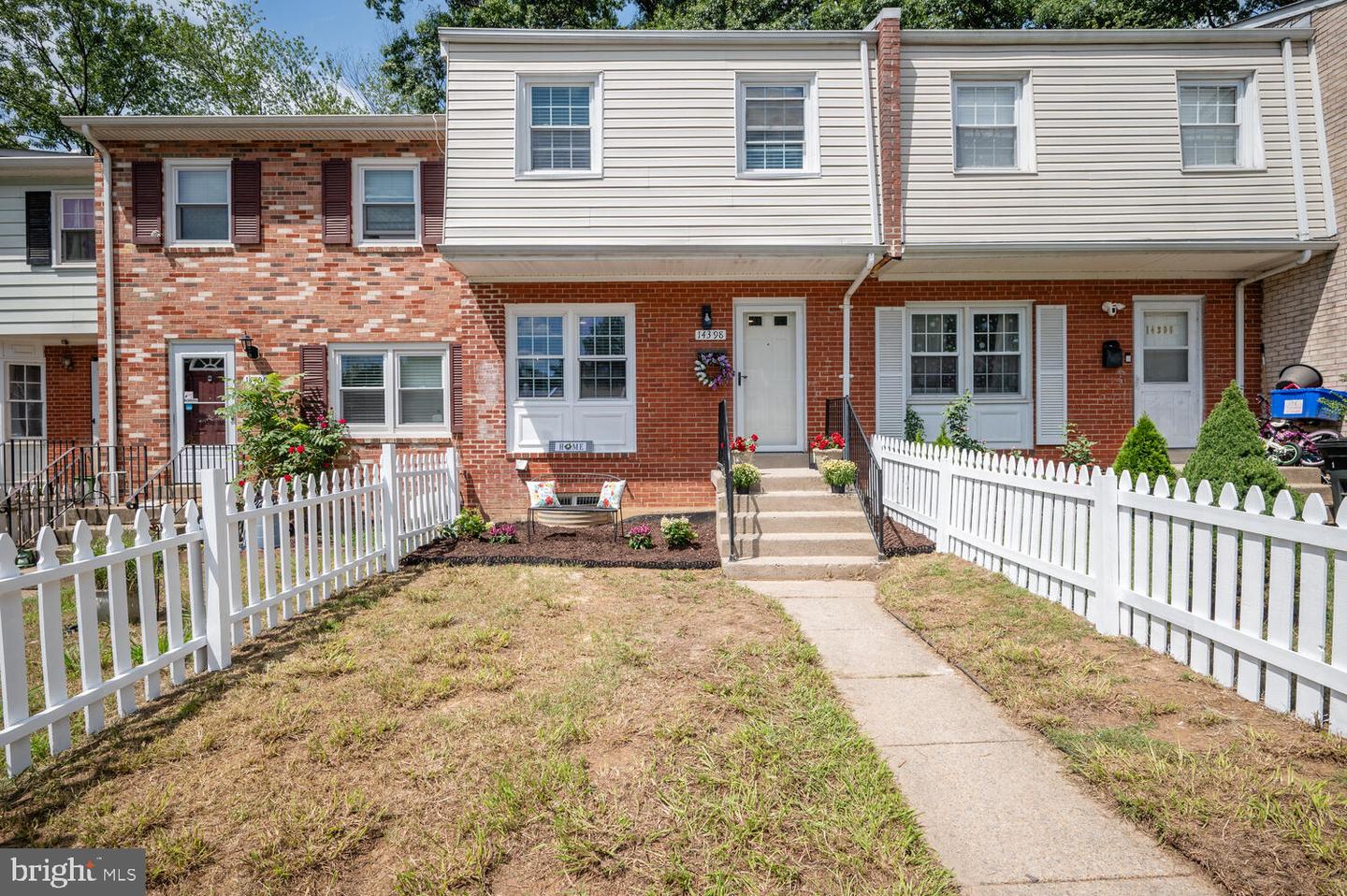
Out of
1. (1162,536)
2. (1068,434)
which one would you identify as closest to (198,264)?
(1162,536)

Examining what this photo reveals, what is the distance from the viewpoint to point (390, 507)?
22.1 ft

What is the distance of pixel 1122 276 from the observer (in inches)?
390

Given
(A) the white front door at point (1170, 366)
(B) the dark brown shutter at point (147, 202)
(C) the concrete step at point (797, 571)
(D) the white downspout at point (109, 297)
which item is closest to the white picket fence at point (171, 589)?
(C) the concrete step at point (797, 571)

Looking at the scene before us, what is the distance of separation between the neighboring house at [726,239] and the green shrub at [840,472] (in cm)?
200

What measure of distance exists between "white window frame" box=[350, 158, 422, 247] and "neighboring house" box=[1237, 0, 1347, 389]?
13003mm

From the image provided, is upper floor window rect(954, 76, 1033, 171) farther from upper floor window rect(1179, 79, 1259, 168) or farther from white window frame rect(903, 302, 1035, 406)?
upper floor window rect(1179, 79, 1259, 168)

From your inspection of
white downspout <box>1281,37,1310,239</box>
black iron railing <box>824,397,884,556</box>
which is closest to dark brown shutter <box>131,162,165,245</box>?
black iron railing <box>824,397,884,556</box>

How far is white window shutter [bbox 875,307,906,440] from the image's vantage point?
32.6 ft

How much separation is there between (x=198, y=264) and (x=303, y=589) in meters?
8.38

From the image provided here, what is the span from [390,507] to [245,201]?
7.13 metres

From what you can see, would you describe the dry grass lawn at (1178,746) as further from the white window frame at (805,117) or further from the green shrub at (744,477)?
the white window frame at (805,117)

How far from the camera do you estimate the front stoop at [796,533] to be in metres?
6.79

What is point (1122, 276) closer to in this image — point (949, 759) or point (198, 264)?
point (949, 759)

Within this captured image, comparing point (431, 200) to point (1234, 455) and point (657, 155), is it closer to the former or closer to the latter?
point (657, 155)
